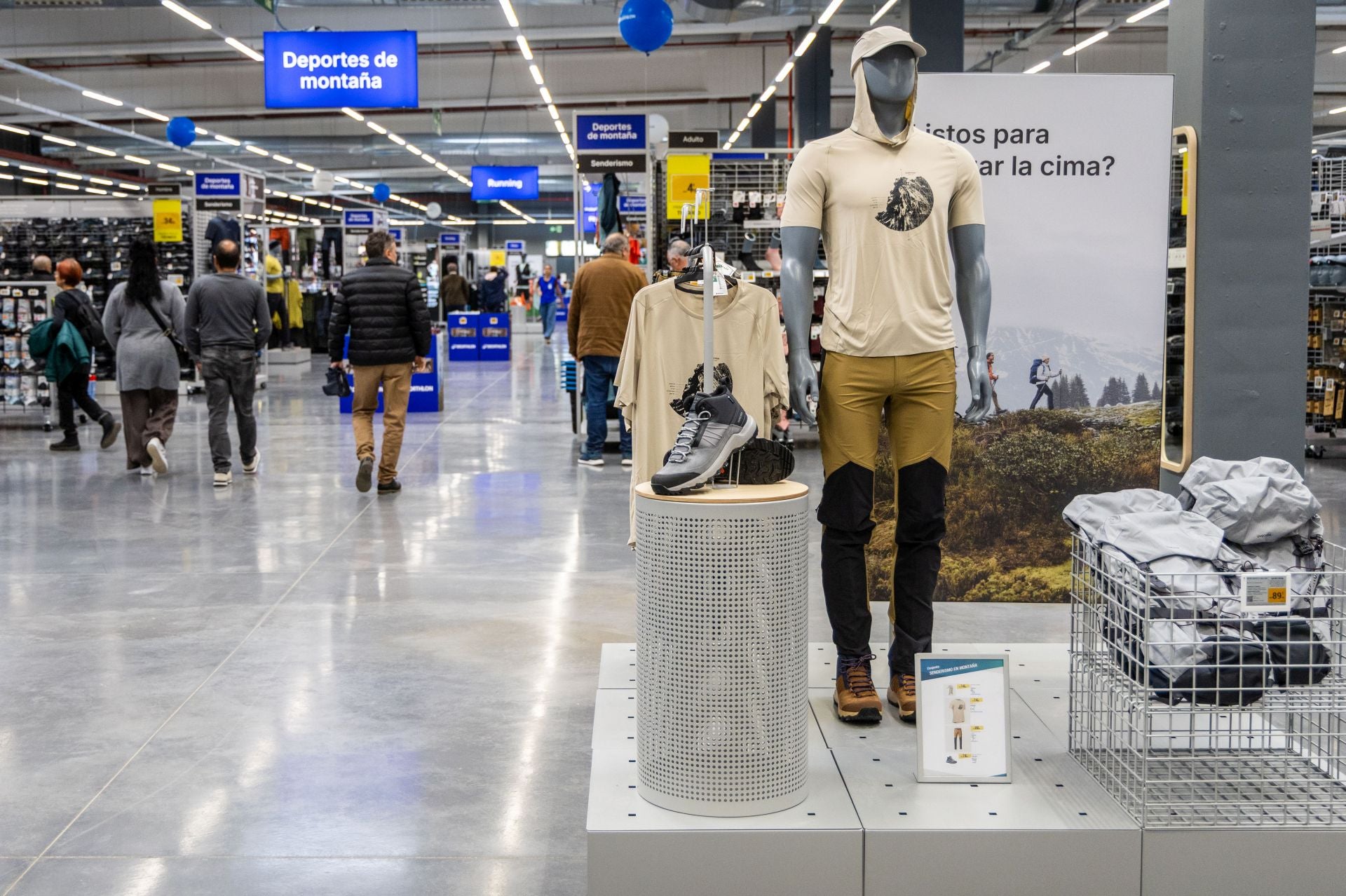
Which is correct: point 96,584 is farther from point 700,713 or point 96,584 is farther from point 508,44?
point 508,44

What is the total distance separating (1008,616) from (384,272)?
427 cm

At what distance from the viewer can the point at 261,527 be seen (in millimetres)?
6711

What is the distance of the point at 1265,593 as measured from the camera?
8.21ft

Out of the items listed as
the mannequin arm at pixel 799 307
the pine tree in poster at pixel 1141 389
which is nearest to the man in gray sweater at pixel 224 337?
the pine tree in poster at pixel 1141 389

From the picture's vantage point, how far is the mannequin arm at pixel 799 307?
2.99 meters

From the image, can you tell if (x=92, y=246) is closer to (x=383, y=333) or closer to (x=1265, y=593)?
(x=383, y=333)

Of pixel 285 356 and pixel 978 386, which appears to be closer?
pixel 978 386

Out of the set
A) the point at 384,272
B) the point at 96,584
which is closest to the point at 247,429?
the point at 384,272

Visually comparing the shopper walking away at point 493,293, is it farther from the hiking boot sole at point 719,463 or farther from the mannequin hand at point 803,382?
the hiking boot sole at point 719,463

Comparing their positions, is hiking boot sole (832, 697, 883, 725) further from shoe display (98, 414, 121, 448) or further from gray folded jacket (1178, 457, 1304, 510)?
shoe display (98, 414, 121, 448)

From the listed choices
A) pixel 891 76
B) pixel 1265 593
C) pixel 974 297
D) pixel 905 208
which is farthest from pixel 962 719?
pixel 891 76

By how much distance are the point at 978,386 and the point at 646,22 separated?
26.0 feet

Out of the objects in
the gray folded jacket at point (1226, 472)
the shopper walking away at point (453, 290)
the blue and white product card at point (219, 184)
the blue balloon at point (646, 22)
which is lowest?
the gray folded jacket at point (1226, 472)

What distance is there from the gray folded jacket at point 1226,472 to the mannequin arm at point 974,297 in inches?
19.8
